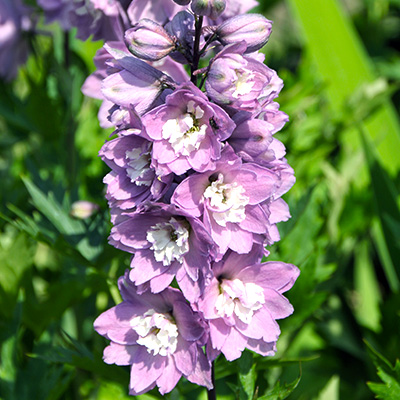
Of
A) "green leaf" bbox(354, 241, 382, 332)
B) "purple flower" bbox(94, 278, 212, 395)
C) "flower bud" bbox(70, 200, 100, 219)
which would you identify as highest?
"purple flower" bbox(94, 278, 212, 395)

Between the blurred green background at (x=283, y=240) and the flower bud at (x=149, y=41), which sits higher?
the flower bud at (x=149, y=41)

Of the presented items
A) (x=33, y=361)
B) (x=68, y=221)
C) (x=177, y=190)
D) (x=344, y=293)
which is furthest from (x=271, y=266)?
(x=344, y=293)

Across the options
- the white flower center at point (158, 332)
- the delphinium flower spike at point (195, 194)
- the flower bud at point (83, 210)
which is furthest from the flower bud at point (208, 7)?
A: the flower bud at point (83, 210)

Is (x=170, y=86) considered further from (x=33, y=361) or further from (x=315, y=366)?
(x=315, y=366)

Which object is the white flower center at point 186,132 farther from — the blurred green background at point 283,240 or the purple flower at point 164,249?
the blurred green background at point 283,240

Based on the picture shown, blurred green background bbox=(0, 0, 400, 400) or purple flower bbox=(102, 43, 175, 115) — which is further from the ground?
purple flower bbox=(102, 43, 175, 115)

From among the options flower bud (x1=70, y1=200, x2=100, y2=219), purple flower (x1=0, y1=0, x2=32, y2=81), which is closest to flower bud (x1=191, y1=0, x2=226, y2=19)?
flower bud (x1=70, y1=200, x2=100, y2=219)

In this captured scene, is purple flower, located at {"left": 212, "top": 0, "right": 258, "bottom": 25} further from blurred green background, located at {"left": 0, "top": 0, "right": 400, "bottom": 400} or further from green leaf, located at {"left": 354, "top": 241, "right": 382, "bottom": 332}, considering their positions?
green leaf, located at {"left": 354, "top": 241, "right": 382, "bottom": 332}
